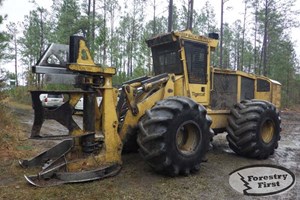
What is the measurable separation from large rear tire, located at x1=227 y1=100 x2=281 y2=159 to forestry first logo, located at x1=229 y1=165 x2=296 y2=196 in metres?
0.51

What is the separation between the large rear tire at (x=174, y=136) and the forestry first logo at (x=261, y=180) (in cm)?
78

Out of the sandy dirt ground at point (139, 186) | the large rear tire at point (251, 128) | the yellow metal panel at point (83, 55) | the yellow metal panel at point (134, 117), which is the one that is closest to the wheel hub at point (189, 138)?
the sandy dirt ground at point (139, 186)

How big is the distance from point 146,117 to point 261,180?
2251 millimetres

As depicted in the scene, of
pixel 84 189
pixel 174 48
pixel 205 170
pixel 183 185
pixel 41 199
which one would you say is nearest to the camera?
pixel 41 199

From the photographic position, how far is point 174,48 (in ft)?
21.7

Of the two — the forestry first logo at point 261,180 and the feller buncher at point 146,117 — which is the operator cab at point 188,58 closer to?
the feller buncher at point 146,117

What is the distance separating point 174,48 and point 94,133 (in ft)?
8.62

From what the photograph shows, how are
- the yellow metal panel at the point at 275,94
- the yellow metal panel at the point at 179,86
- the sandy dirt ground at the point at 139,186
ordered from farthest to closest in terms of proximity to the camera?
the yellow metal panel at the point at 275,94, the yellow metal panel at the point at 179,86, the sandy dirt ground at the point at 139,186

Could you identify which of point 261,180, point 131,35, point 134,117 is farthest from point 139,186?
point 131,35

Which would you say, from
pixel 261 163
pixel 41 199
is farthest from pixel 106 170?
pixel 261 163

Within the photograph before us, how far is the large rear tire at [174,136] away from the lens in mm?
4891

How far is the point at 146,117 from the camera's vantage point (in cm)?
508

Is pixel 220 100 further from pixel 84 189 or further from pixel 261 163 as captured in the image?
pixel 84 189

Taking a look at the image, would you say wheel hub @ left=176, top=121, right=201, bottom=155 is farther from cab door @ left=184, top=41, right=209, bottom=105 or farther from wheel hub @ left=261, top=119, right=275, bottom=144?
wheel hub @ left=261, top=119, right=275, bottom=144
